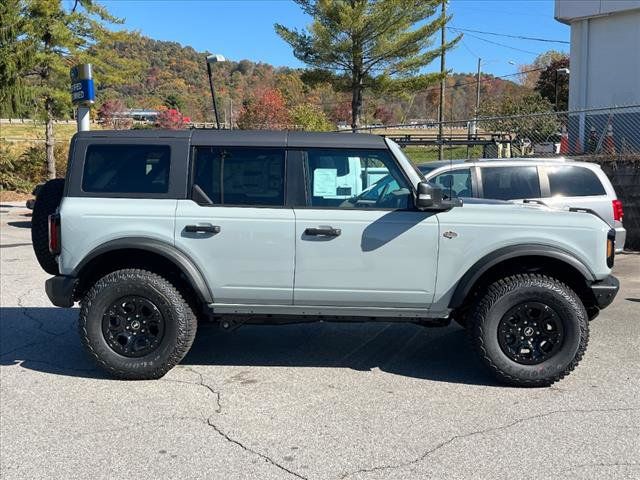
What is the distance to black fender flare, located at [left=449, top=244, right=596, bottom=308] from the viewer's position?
466 centimetres

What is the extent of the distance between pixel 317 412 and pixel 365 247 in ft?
4.11

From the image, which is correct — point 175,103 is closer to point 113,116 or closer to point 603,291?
point 113,116

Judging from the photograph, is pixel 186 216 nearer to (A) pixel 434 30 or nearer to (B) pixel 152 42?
(A) pixel 434 30

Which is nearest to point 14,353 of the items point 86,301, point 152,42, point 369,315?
point 86,301

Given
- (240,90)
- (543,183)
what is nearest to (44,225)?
(543,183)

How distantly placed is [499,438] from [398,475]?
823mm

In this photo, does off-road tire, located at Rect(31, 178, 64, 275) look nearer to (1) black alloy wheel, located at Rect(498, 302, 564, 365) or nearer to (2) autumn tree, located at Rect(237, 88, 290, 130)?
(1) black alloy wheel, located at Rect(498, 302, 564, 365)

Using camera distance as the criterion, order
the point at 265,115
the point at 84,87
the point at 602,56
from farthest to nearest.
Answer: the point at 265,115 → the point at 602,56 → the point at 84,87

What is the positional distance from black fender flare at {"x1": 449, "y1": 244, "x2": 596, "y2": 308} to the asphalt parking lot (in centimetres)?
79

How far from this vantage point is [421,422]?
4133mm

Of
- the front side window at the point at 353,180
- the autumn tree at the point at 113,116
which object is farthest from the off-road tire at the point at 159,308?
the autumn tree at the point at 113,116

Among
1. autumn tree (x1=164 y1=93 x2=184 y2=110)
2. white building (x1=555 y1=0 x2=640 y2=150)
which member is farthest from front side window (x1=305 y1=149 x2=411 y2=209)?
autumn tree (x1=164 y1=93 x2=184 y2=110)

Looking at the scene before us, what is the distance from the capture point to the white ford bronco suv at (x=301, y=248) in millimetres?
4727

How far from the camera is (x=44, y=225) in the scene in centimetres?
518
